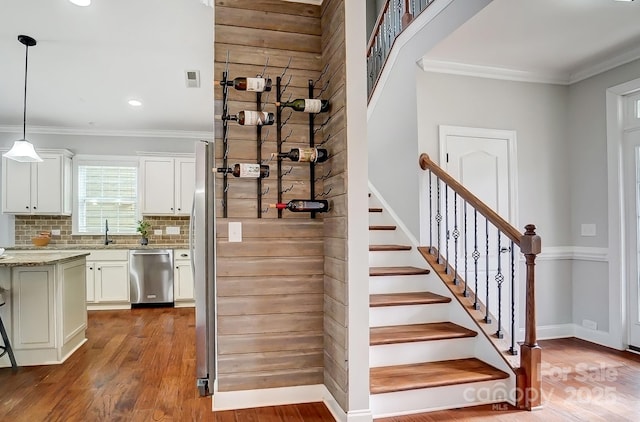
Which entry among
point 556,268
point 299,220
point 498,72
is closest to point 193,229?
point 299,220

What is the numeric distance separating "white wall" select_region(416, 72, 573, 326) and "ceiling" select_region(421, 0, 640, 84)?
0.16 metres

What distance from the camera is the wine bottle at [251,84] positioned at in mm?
2486

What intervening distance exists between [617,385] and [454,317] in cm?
118

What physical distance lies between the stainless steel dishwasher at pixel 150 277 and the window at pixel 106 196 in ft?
2.61

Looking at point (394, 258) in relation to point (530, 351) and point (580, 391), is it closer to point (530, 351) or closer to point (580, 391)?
point (530, 351)

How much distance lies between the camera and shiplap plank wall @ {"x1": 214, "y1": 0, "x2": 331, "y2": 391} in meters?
2.63

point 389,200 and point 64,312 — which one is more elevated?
point 389,200

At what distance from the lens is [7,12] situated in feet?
10.1

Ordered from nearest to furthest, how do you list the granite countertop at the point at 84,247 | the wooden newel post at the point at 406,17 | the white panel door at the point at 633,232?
1. the white panel door at the point at 633,232
2. the wooden newel post at the point at 406,17
3. the granite countertop at the point at 84,247

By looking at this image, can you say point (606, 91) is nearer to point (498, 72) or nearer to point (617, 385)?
point (498, 72)

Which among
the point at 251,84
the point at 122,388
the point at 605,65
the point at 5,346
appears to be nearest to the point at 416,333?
the point at 251,84

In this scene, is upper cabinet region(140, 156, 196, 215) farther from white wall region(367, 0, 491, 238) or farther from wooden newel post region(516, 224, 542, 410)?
wooden newel post region(516, 224, 542, 410)

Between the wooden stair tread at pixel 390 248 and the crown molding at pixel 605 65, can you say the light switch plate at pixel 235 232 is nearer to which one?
the wooden stair tread at pixel 390 248

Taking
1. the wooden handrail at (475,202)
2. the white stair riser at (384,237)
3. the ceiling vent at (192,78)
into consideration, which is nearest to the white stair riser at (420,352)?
the wooden handrail at (475,202)
